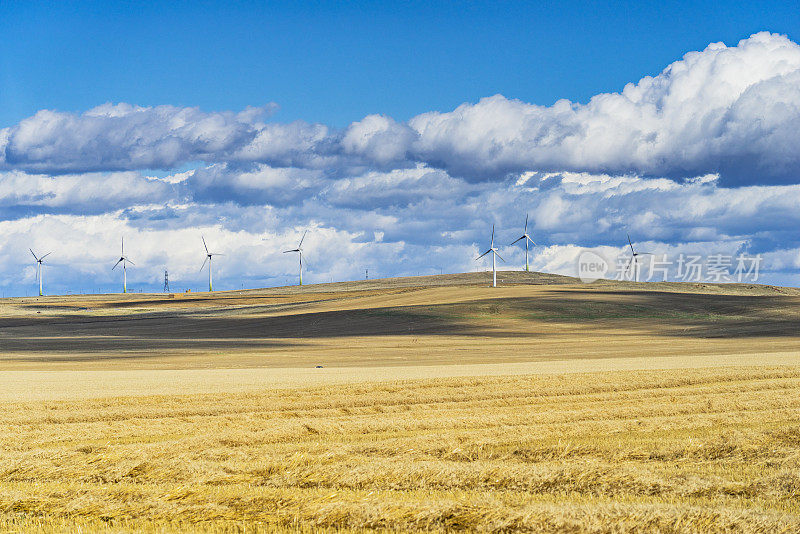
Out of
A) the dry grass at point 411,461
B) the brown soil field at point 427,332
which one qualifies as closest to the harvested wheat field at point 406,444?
the dry grass at point 411,461

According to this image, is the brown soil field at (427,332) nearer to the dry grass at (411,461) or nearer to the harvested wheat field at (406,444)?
the harvested wheat field at (406,444)

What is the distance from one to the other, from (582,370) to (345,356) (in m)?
20.2

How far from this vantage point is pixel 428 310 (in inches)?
3396

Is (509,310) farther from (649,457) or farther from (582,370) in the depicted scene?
(649,457)

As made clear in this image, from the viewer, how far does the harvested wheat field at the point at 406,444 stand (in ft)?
36.9

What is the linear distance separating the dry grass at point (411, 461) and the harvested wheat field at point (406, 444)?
51 mm

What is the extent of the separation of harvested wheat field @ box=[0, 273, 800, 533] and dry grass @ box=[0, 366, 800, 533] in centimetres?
5

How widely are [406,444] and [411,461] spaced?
6.22 ft

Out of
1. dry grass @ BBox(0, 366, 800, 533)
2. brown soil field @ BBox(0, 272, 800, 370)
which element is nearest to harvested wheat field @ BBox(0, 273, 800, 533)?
dry grass @ BBox(0, 366, 800, 533)

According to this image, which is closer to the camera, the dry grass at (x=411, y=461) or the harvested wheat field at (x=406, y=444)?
the dry grass at (x=411, y=461)

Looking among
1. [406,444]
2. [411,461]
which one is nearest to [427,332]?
[406,444]

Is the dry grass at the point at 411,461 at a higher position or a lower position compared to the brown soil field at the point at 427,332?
higher

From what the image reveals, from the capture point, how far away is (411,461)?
1545 centimetres

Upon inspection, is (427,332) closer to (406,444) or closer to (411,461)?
(406,444)
